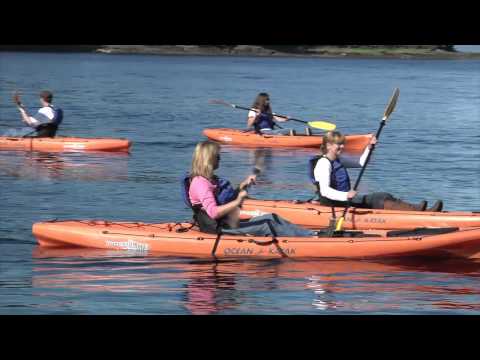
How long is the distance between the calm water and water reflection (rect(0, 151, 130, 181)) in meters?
0.04

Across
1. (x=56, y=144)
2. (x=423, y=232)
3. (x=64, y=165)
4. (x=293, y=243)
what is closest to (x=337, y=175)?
(x=423, y=232)

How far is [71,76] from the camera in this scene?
199 feet

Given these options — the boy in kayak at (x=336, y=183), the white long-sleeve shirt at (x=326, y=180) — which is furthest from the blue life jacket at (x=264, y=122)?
the white long-sleeve shirt at (x=326, y=180)

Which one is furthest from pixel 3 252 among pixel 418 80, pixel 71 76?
pixel 418 80

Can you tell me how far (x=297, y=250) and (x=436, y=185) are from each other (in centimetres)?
949

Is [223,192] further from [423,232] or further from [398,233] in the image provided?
[423,232]

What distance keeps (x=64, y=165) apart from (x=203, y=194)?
1074cm

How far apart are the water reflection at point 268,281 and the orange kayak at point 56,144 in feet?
30.3

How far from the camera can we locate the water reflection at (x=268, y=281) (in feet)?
30.3

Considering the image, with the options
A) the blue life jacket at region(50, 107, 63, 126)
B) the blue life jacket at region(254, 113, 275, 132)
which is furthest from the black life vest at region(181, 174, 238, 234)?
the blue life jacket at region(254, 113, 275, 132)

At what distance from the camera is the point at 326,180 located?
11.9 meters

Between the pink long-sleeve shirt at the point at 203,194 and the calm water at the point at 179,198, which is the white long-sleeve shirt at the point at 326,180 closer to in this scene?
the calm water at the point at 179,198

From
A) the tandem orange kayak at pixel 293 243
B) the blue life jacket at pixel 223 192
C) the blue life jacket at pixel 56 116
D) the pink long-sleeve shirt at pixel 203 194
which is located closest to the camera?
the pink long-sleeve shirt at pixel 203 194

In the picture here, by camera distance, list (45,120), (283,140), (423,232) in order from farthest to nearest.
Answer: (283,140) < (45,120) < (423,232)
